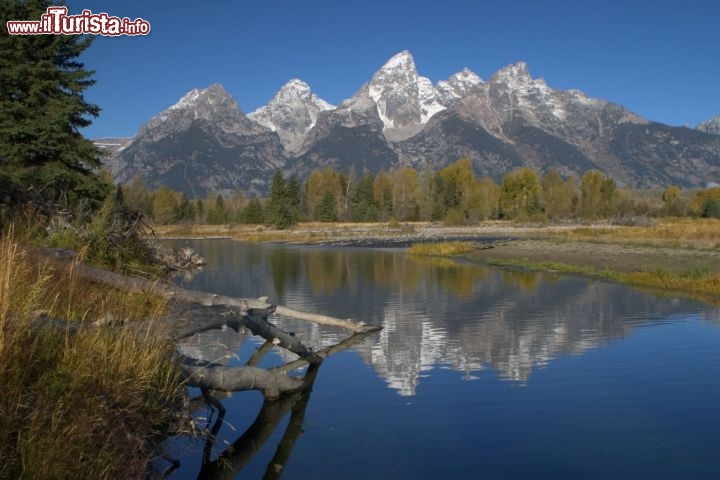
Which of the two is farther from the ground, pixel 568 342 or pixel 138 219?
pixel 138 219

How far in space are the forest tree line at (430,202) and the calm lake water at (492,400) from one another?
92.3m

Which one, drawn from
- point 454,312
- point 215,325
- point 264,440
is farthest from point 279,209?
point 264,440

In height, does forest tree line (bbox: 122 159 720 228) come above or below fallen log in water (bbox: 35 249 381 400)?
above

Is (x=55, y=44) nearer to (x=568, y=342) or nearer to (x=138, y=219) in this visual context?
(x=138, y=219)

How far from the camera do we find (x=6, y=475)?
4746mm

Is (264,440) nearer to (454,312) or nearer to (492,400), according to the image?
(492,400)

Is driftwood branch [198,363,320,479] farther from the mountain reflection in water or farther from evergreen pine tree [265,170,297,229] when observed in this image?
evergreen pine tree [265,170,297,229]

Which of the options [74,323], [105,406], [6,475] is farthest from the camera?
[74,323]

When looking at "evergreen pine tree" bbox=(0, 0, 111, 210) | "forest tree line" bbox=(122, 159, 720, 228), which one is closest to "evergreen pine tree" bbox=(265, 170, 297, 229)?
"forest tree line" bbox=(122, 159, 720, 228)

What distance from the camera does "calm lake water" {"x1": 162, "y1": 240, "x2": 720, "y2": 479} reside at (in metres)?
8.59

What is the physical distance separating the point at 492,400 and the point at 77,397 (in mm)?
7921

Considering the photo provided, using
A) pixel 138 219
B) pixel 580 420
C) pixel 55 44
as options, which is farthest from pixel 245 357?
pixel 55 44

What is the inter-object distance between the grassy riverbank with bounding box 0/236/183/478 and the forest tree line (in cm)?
10475

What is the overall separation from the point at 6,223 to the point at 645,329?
55.7ft
